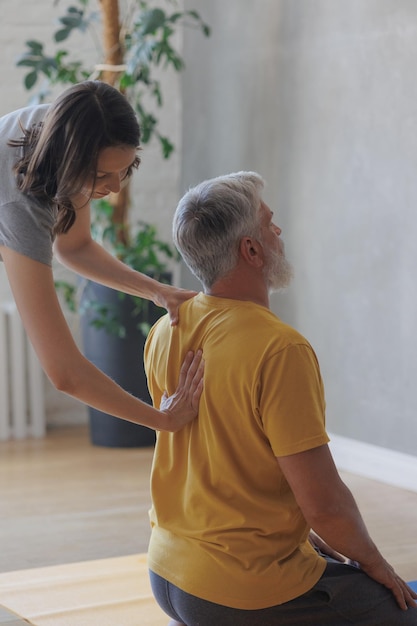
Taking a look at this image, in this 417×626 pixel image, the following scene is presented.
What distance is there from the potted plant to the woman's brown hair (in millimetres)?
2616

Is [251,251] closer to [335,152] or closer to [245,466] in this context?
[245,466]

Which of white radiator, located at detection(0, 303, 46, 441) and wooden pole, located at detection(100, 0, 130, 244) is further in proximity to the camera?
white radiator, located at detection(0, 303, 46, 441)

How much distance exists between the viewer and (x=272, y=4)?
479 centimetres

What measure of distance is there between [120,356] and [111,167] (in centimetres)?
287

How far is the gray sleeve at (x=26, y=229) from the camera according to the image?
2104 millimetres

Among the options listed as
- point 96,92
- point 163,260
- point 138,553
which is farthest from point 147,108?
point 96,92

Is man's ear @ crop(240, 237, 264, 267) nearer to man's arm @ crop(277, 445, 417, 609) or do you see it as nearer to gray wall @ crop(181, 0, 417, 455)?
man's arm @ crop(277, 445, 417, 609)

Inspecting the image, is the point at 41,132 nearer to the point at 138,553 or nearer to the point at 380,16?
the point at 138,553

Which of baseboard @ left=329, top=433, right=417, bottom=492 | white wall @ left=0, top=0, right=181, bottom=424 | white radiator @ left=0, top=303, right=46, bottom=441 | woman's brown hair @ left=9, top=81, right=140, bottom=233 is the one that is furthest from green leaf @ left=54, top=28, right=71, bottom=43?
woman's brown hair @ left=9, top=81, right=140, bottom=233

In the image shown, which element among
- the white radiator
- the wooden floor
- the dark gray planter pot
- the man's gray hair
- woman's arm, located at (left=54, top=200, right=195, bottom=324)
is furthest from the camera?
the white radiator

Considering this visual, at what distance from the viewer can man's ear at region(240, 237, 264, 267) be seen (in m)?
2.03

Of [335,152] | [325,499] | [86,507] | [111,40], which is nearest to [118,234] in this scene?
[111,40]

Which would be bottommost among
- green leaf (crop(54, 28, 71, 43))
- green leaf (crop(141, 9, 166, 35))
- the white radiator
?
the white radiator

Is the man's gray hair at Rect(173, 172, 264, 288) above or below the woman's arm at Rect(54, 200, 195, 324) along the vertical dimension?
above
